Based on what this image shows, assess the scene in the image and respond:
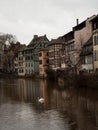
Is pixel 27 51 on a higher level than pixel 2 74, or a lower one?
higher

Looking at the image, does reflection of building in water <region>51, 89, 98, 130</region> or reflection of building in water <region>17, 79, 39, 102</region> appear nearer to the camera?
reflection of building in water <region>51, 89, 98, 130</region>

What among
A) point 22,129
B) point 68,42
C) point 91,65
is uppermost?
point 68,42

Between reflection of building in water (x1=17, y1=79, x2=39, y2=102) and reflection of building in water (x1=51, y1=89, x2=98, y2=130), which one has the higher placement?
reflection of building in water (x1=17, y1=79, x2=39, y2=102)

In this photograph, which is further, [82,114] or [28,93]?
[28,93]

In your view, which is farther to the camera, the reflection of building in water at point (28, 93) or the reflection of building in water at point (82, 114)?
the reflection of building in water at point (28, 93)

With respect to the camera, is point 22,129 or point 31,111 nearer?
point 22,129

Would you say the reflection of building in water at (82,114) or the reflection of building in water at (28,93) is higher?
the reflection of building in water at (28,93)

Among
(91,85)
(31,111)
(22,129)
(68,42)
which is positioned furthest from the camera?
(68,42)

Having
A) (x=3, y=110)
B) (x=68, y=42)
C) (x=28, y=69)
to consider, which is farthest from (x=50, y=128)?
(x=28, y=69)

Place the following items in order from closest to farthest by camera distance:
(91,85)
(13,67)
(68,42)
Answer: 1. (91,85)
2. (68,42)
3. (13,67)

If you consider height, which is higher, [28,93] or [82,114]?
[28,93]

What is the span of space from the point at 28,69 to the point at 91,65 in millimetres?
66520

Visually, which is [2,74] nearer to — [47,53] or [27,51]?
[27,51]

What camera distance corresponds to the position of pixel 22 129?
2436cm
